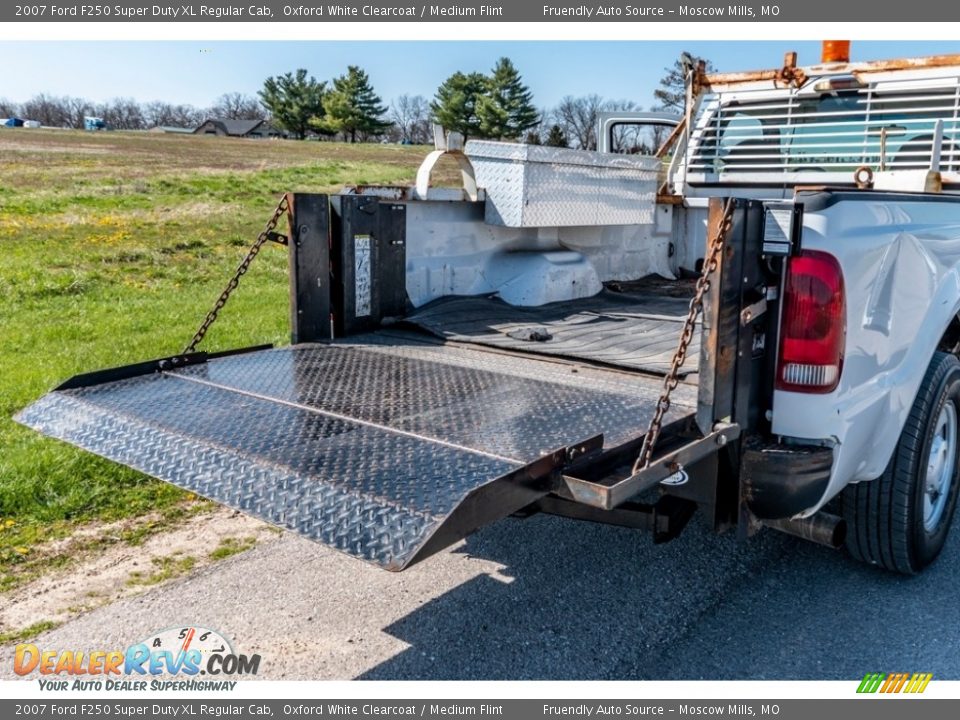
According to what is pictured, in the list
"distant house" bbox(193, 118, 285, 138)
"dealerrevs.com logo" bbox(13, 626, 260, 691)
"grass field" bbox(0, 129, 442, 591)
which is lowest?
"dealerrevs.com logo" bbox(13, 626, 260, 691)

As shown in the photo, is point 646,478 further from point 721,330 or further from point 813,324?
point 813,324

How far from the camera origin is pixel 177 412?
3.39m

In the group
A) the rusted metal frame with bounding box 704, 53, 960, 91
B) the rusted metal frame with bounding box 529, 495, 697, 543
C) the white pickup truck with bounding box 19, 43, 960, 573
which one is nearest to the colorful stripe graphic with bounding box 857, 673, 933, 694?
the white pickup truck with bounding box 19, 43, 960, 573

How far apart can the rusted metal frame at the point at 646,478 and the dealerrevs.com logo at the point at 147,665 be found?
4.58 ft

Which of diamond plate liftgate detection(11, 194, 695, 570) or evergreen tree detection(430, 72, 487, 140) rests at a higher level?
evergreen tree detection(430, 72, 487, 140)

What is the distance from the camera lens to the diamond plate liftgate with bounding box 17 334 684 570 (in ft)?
8.15

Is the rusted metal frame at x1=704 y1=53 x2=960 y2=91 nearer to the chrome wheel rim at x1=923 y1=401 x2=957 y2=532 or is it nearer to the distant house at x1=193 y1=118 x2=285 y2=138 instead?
the chrome wheel rim at x1=923 y1=401 x2=957 y2=532

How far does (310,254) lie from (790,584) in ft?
8.68

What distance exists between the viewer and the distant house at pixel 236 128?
10044 cm

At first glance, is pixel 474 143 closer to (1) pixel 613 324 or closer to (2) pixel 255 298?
(1) pixel 613 324

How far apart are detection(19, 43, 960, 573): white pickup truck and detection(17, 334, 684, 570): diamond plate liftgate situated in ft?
0.04

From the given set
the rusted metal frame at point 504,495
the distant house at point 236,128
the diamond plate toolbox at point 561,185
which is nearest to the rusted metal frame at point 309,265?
the diamond plate toolbox at point 561,185

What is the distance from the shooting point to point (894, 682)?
306 cm

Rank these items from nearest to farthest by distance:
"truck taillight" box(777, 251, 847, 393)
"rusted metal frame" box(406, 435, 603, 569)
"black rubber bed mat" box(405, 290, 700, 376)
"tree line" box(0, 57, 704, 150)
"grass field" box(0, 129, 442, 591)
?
1. "rusted metal frame" box(406, 435, 603, 569)
2. "truck taillight" box(777, 251, 847, 393)
3. "black rubber bed mat" box(405, 290, 700, 376)
4. "grass field" box(0, 129, 442, 591)
5. "tree line" box(0, 57, 704, 150)
